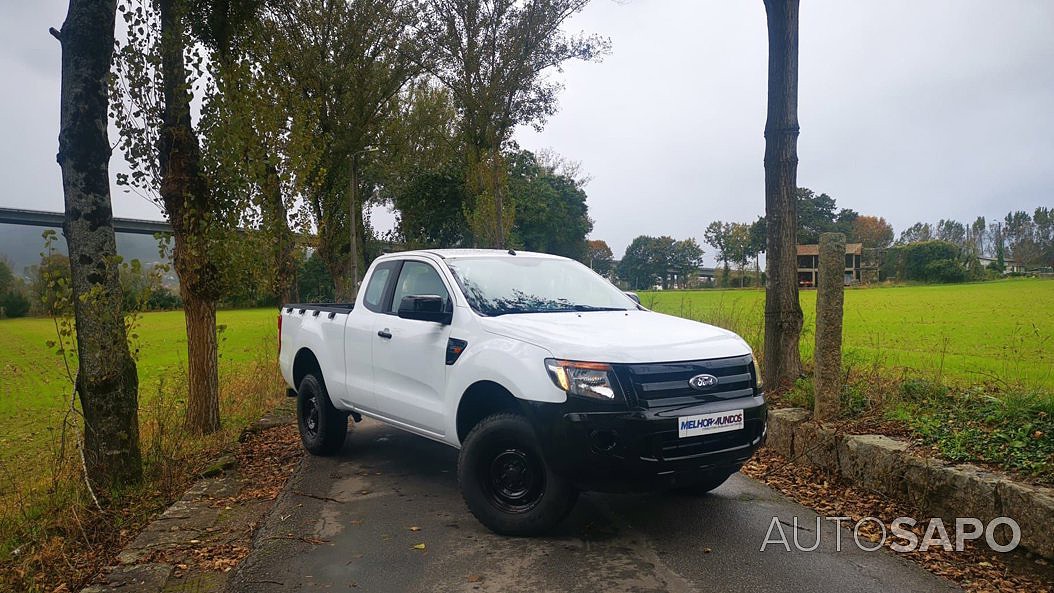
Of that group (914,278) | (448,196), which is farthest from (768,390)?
(914,278)

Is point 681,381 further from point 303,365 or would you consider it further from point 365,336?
point 303,365

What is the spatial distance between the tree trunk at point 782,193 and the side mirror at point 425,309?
4.37m

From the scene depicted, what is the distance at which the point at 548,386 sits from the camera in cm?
437

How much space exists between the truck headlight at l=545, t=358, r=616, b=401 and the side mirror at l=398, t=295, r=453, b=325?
1.30m

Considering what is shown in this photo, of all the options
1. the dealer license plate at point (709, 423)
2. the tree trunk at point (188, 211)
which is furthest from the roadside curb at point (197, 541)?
the dealer license plate at point (709, 423)

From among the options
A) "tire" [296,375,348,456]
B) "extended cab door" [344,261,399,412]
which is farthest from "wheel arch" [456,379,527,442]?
"tire" [296,375,348,456]

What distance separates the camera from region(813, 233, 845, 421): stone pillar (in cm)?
644

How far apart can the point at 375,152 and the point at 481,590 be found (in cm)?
2121

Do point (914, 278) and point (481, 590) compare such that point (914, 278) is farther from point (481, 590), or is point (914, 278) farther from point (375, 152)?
point (481, 590)

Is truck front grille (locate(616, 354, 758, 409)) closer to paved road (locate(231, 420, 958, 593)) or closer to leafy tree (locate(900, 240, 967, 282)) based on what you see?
paved road (locate(231, 420, 958, 593))

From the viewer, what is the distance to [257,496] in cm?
602

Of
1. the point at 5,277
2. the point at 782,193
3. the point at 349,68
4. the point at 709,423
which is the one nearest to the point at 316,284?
the point at 5,277

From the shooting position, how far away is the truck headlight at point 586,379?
4.27m

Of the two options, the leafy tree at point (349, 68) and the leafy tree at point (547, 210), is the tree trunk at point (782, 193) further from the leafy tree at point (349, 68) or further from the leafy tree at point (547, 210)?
the leafy tree at point (547, 210)
